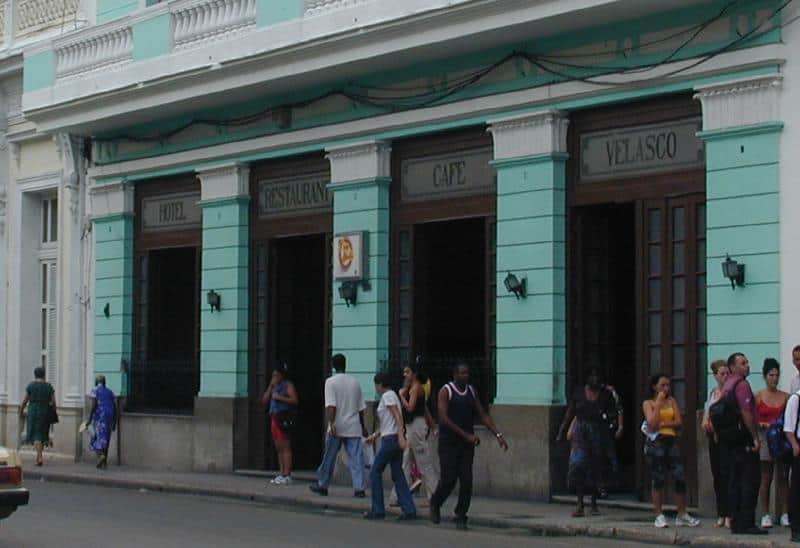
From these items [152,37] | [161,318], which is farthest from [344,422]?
[152,37]

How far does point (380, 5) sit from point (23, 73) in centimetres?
997

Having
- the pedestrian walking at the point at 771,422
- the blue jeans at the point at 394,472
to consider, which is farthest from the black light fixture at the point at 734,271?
the blue jeans at the point at 394,472

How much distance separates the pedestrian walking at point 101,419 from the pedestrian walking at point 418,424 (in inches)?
306

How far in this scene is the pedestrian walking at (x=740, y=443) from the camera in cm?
1652

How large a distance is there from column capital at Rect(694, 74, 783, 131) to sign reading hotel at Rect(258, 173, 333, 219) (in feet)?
22.5

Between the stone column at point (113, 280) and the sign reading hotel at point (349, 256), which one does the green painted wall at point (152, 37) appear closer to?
the stone column at point (113, 280)

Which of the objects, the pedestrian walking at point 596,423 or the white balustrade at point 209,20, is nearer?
the pedestrian walking at point 596,423

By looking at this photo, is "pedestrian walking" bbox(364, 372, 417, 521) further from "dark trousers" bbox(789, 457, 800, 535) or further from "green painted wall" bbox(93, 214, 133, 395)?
"green painted wall" bbox(93, 214, 133, 395)

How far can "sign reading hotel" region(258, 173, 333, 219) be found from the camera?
24.2m

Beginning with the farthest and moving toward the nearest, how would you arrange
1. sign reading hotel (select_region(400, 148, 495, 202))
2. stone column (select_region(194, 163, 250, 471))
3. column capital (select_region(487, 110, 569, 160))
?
stone column (select_region(194, 163, 250, 471)), sign reading hotel (select_region(400, 148, 495, 202)), column capital (select_region(487, 110, 569, 160))

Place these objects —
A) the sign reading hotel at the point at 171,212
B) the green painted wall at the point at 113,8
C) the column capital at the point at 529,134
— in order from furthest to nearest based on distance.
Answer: the green painted wall at the point at 113,8 → the sign reading hotel at the point at 171,212 → the column capital at the point at 529,134

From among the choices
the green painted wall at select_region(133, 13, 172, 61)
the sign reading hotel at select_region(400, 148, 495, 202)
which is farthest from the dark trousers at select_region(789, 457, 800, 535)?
the green painted wall at select_region(133, 13, 172, 61)

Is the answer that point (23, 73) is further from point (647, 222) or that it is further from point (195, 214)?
point (647, 222)

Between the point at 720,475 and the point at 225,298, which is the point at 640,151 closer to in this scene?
the point at 720,475
